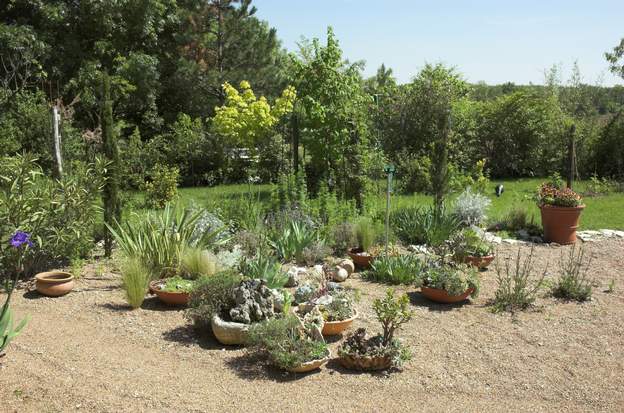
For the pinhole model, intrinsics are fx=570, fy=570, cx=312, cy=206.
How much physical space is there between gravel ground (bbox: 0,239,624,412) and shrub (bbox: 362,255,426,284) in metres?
0.66

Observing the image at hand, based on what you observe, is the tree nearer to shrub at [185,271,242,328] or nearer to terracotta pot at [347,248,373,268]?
shrub at [185,271,242,328]

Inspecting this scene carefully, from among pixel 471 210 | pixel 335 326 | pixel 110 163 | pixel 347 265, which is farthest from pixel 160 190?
pixel 335 326

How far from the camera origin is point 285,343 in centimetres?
414

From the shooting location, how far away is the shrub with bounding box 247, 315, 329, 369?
13.3 ft

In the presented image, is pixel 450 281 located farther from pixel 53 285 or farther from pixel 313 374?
pixel 53 285

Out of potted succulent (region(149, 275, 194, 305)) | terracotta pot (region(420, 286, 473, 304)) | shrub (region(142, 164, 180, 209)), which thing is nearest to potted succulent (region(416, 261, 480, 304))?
terracotta pot (region(420, 286, 473, 304))

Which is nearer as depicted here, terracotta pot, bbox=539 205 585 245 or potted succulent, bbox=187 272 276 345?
potted succulent, bbox=187 272 276 345

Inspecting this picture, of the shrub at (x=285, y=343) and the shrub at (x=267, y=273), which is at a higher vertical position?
the shrub at (x=267, y=273)

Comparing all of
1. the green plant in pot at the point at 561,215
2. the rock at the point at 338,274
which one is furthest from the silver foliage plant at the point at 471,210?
the rock at the point at 338,274

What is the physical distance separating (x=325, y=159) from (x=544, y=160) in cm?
908

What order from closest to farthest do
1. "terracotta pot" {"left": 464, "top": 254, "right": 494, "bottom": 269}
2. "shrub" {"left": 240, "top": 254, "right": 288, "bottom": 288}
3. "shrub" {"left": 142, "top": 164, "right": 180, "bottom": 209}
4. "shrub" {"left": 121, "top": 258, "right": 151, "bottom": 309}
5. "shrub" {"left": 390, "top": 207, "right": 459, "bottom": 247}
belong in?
"shrub" {"left": 121, "top": 258, "right": 151, "bottom": 309}
"shrub" {"left": 240, "top": 254, "right": 288, "bottom": 288}
"terracotta pot" {"left": 464, "top": 254, "right": 494, "bottom": 269}
"shrub" {"left": 390, "top": 207, "right": 459, "bottom": 247}
"shrub" {"left": 142, "top": 164, "right": 180, "bottom": 209}

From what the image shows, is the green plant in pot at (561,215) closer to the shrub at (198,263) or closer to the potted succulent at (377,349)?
the potted succulent at (377,349)

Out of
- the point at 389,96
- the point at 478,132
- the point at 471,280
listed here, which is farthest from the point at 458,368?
the point at 478,132

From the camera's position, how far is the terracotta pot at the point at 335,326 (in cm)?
475
